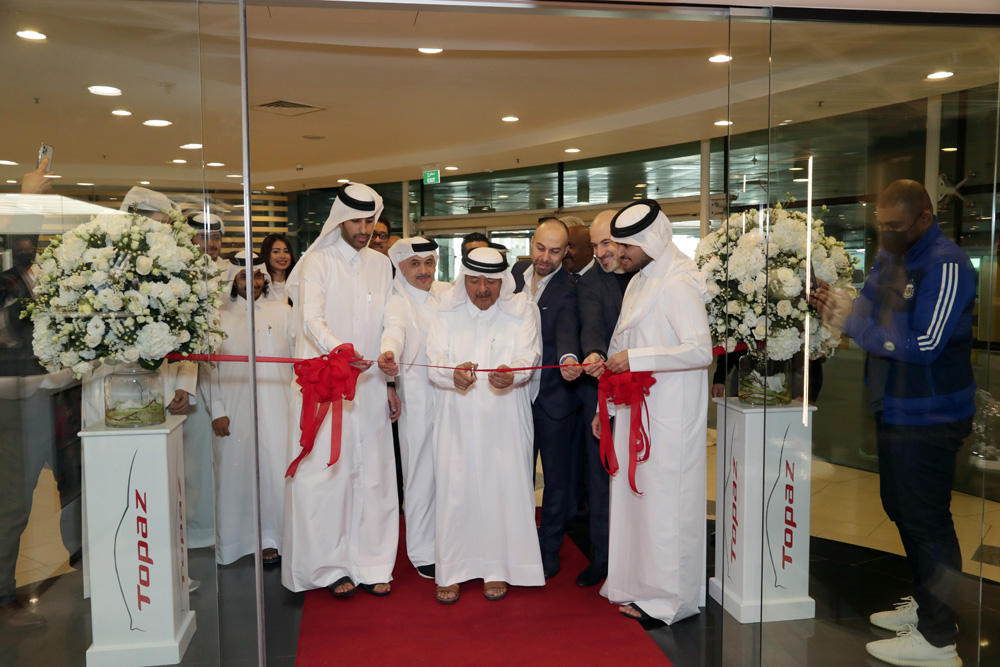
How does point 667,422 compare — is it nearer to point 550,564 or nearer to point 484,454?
point 484,454

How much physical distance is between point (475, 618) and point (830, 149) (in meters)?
2.65

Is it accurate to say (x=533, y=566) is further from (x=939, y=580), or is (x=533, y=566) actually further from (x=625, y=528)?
(x=939, y=580)

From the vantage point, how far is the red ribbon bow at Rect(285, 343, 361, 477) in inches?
134

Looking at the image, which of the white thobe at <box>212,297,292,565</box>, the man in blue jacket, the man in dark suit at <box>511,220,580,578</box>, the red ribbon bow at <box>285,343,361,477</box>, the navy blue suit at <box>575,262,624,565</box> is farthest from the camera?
the man in dark suit at <box>511,220,580,578</box>

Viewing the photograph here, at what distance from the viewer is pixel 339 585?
156 inches

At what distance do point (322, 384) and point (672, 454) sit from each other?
165cm

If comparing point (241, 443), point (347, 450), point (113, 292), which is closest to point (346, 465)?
point (347, 450)

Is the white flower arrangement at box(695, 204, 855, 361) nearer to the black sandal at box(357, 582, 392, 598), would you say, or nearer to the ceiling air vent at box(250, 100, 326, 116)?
the black sandal at box(357, 582, 392, 598)

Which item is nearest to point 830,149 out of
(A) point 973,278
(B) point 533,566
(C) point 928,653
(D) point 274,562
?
(A) point 973,278

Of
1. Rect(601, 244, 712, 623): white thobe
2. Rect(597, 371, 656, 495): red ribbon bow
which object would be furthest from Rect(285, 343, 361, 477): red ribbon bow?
Rect(601, 244, 712, 623): white thobe

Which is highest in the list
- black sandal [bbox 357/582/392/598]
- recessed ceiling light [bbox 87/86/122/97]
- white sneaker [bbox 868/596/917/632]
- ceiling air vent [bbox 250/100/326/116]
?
ceiling air vent [bbox 250/100/326/116]

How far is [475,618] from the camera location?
3.69 meters

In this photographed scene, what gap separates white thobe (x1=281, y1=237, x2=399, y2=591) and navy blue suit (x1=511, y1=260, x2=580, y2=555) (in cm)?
85

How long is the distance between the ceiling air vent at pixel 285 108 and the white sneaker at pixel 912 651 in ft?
20.8
